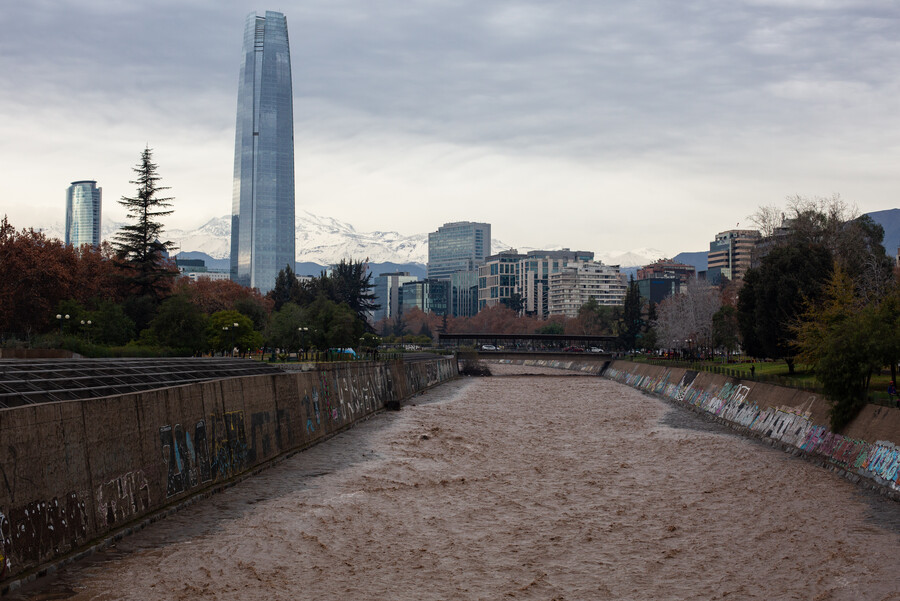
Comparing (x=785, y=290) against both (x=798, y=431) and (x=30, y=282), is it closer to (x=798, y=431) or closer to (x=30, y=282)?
(x=798, y=431)

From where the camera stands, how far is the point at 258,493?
119ft

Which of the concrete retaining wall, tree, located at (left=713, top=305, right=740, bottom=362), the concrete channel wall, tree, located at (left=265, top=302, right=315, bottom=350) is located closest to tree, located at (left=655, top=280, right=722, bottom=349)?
tree, located at (left=713, top=305, right=740, bottom=362)

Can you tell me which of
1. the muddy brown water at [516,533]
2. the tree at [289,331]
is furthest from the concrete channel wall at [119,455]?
the tree at [289,331]

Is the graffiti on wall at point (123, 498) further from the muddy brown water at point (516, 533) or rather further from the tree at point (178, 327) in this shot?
the tree at point (178, 327)

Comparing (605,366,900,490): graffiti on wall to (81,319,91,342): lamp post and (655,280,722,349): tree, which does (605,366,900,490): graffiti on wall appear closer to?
(655,280,722,349): tree

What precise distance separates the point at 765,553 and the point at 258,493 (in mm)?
19514

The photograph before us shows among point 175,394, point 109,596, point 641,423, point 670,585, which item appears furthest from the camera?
point 641,423

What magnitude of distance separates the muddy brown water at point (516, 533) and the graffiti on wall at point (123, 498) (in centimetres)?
79

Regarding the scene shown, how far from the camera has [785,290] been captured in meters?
75.9

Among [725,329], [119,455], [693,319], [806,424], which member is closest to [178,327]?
[806,424]

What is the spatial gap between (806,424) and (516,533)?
25856 millimetres

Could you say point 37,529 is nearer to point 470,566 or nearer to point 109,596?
point 109,596

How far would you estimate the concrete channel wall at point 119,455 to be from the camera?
2173 centimetres

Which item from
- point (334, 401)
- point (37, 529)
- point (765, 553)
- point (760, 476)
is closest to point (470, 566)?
point (765, 553)
